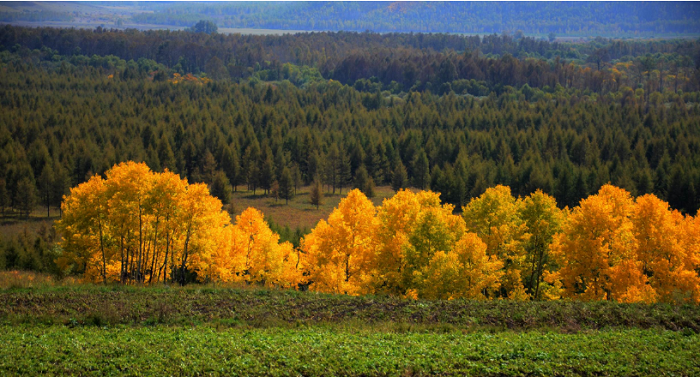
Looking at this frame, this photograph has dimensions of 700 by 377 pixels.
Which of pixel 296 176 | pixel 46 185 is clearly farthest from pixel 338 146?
pixel 46 185

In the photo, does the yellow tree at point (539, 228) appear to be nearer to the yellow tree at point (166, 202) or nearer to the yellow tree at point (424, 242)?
the yellow tree at point (424, 242)

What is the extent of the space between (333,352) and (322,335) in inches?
96.9

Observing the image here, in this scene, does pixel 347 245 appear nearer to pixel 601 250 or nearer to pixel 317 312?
pixel 317 312

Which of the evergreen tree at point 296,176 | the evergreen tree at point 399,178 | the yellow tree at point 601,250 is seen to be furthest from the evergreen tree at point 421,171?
the yellow tree at point 601,250

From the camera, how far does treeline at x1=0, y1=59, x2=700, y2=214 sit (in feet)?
333

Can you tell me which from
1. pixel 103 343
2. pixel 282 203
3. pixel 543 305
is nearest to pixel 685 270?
pixel 543 305

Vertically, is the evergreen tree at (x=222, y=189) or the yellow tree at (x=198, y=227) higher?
the yellow tree at (x=198, y=227)

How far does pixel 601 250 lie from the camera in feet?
118

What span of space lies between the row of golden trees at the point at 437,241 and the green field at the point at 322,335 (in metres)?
7.33

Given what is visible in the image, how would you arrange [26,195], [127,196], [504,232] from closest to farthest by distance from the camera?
[127,196] → [504,232] → [26,195]

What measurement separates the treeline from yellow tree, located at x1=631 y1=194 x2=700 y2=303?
60.6 metres

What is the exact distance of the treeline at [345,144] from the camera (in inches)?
3999

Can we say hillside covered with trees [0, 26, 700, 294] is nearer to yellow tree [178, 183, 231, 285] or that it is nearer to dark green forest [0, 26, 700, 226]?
dark green forest [0, 26, 700, 226]

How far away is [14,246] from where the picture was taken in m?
55.4
